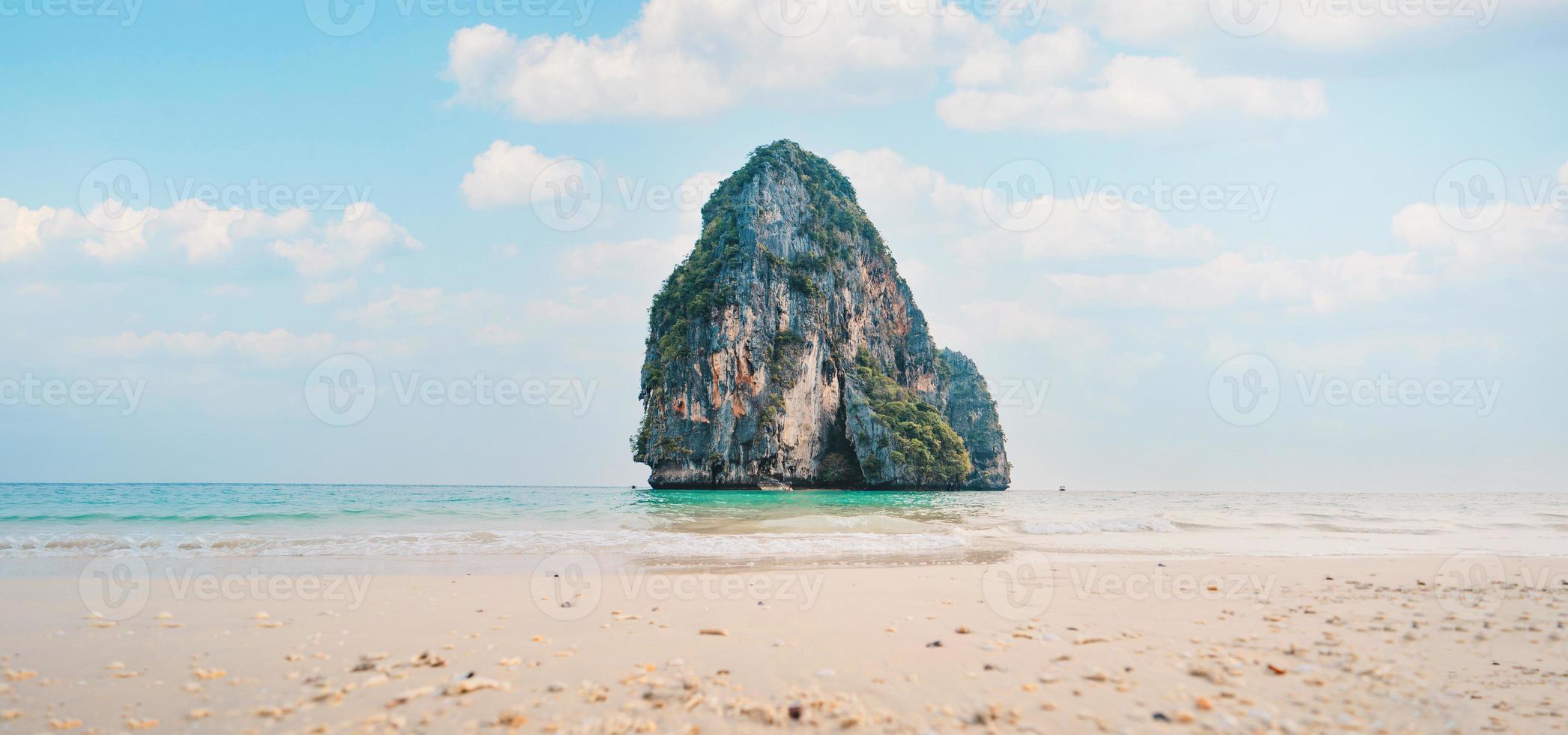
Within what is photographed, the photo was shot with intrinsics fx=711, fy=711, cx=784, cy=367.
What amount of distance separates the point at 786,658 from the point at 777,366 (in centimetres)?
5375

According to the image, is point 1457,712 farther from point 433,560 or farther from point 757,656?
point 433,560

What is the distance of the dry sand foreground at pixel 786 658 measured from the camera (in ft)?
11.7

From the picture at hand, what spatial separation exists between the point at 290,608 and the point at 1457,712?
325 inches

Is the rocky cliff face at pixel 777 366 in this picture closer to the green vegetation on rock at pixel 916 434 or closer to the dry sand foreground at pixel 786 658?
the green vegetation on rock at pixel 916 434

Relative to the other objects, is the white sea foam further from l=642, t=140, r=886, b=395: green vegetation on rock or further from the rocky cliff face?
l=642, t=140, r=886, b=395: green vegetation on rock

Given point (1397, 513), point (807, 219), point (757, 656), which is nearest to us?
point (757, 656)

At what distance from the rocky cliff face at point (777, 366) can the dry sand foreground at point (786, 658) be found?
162 feet

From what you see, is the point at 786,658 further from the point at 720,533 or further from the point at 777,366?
the point at 777,366

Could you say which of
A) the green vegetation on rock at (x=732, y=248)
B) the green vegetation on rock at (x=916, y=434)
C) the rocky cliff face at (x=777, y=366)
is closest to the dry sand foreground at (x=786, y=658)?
the rocky cliff face at (x=777, y=366)

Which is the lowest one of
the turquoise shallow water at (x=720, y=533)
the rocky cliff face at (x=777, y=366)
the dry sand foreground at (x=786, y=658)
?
the turquoise shallow water at (x=720, y=533)

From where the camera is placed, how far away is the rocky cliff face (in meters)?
57.1

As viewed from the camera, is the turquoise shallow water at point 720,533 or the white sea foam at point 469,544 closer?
the white sea foam at point 469,544

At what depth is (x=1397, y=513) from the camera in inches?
877

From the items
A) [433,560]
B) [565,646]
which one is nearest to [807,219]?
[433,560]
